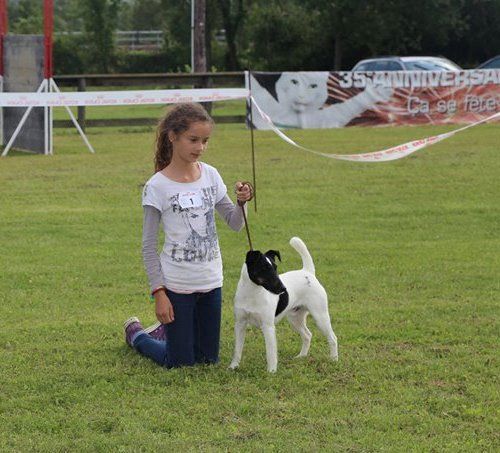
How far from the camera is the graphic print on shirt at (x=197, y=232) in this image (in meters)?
5.83

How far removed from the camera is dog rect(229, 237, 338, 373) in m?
5.71

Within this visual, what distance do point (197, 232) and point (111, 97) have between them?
13012mm

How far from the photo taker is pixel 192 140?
5781 millimetres

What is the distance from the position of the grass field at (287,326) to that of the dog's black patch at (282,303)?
1.09 ft

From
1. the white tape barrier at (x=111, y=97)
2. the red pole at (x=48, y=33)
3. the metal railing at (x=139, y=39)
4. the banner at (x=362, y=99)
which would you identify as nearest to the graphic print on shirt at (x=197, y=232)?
the white tape barrier at (x=111, y=97)

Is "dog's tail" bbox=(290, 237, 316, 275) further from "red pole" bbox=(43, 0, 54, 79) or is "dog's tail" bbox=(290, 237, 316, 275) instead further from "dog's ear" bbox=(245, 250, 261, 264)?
"red pole" bbox=(43, 0, 54, 79)

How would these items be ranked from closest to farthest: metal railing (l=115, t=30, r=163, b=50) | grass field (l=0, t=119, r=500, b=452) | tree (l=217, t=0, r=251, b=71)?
grass field (l=0, t=119, r=500, b=452)
tree (l=217, t=0, r=251, b=71)
metal railing (l=115, t=30, r=163, b=50)

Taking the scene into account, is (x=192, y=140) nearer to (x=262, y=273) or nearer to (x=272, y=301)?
(x=262, y=273)

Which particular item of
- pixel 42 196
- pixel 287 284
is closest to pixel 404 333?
pixel 287 284

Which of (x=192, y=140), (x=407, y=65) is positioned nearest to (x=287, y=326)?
(x=192, y=140)

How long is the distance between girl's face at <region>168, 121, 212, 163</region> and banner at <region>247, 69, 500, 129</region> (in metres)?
17.1

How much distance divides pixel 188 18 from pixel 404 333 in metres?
45.8

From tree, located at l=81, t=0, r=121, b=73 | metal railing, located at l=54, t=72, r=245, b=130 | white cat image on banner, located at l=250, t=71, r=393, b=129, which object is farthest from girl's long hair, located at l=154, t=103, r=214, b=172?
tree, located at l=81, t=0, r=121, b=73

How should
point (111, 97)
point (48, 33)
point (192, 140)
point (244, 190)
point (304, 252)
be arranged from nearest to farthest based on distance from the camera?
1. point (244, 190)
2. point (192, 140)
3. point (304, 252)
4. point (48, 33)
5. point (111, 97)
